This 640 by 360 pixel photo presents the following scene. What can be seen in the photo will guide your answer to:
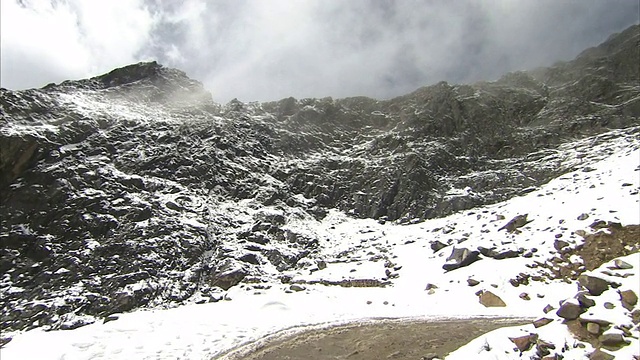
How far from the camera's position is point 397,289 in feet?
72.6

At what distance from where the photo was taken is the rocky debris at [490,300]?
17875mm

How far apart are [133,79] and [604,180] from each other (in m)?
56.4

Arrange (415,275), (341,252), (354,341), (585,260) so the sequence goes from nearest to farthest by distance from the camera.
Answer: (354,341) < (585,260) < (415,275) < (341,252)

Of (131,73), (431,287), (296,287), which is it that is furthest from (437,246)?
(131,73)

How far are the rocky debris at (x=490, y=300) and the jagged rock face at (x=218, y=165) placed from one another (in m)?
13.8

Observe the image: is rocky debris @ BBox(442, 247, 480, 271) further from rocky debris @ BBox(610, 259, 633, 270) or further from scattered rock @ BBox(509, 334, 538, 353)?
scattered rock @ BBox(509, 334, 538, 353)

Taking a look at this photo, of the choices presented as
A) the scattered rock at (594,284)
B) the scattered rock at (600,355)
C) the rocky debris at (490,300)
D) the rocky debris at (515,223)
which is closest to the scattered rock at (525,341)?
the scattered rock at (600,355)

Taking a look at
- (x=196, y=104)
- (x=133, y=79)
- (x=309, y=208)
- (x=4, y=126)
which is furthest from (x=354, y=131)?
(x=4, y=126)

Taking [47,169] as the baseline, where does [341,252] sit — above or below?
below

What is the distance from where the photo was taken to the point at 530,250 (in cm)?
2102

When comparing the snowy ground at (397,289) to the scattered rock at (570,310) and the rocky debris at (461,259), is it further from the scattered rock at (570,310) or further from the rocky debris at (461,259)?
the scattered rock at (570,310)

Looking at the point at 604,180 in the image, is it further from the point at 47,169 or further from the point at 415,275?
the point at 47,169

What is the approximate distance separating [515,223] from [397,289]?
9779 mm

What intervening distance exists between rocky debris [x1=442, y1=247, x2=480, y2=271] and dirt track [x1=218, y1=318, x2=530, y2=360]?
21.1 feet
